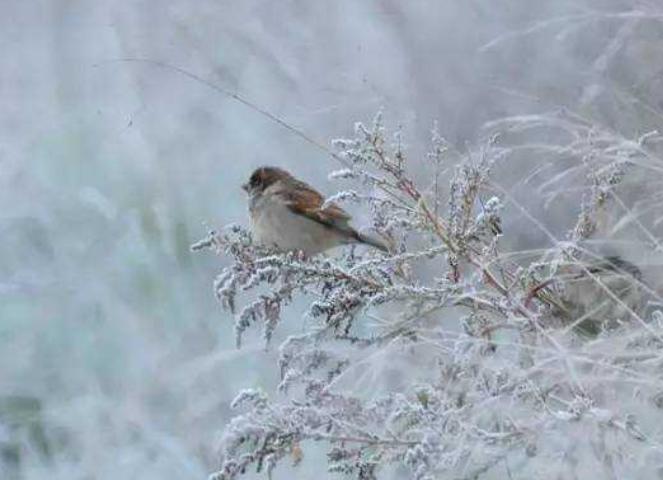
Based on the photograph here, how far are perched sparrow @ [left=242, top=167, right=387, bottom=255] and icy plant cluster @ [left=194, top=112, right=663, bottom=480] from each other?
1.84 ft

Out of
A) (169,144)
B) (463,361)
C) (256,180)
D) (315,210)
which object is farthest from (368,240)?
(169,144)

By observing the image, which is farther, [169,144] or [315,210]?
[169,144]

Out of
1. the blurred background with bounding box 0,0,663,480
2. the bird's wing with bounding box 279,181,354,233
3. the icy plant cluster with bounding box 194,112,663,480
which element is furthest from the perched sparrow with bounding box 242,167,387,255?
the blurred background with bounding box 0,0,663,480

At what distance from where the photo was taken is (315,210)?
94.3 inches

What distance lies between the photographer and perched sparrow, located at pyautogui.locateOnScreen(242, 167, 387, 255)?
95.2 inches

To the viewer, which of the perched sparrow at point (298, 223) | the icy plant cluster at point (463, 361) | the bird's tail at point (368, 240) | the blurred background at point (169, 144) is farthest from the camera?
the blurred background at point (169, 144)

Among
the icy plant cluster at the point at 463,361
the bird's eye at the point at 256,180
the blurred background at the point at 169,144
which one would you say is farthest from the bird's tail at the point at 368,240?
the blurred background at the point at 169,144

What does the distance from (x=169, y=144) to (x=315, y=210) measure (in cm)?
170

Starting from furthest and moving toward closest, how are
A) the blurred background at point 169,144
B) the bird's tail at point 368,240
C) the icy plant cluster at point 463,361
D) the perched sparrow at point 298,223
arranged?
the blurred background at point 169,144 → the perched sparrow at point 298,223 → the bird's tail at point 368,240 → the icy plant cluster at point 463,361

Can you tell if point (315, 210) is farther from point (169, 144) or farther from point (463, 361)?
point (169, 144)

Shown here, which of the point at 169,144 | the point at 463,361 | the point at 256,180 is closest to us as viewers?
the point at 463,361

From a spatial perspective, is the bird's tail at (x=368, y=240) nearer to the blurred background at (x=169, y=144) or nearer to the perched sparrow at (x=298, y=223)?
the perched sparrow at (x=298, y=223)

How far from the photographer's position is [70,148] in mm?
4094

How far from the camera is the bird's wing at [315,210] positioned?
7.92 ft
